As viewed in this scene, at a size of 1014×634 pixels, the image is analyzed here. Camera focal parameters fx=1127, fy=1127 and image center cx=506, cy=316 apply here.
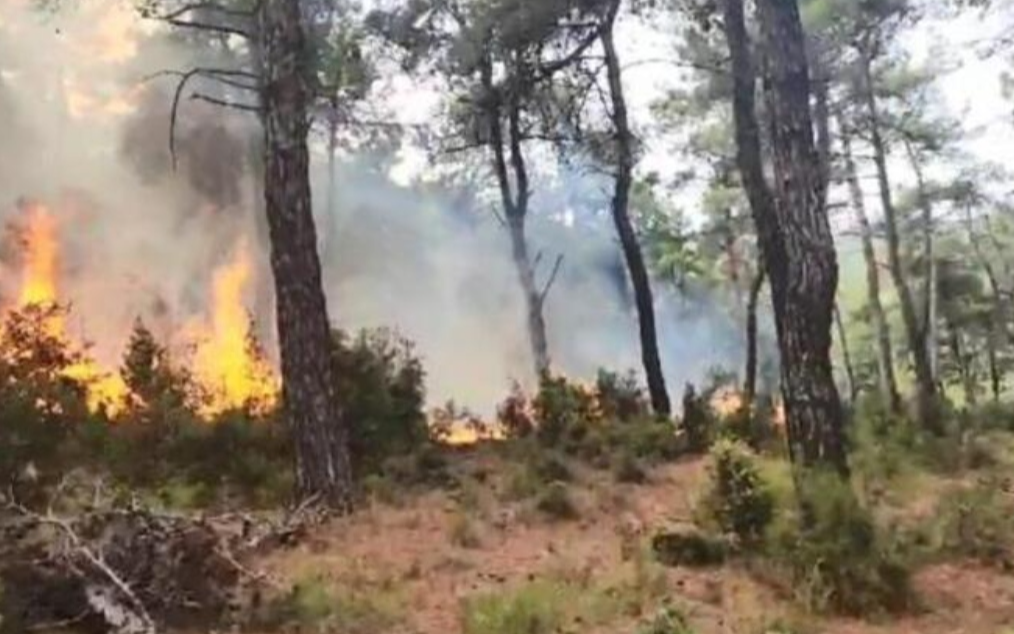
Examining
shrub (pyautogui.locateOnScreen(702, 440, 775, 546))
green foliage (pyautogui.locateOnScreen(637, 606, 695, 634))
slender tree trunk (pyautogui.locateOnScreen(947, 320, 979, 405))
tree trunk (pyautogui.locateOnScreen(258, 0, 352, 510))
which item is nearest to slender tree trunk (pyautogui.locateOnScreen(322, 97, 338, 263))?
tree trunk (pyautogui.locateOnScreen(258, 0, 352, 510))

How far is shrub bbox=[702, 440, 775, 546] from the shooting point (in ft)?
25.4

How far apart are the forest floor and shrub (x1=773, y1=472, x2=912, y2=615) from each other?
0.14 meters

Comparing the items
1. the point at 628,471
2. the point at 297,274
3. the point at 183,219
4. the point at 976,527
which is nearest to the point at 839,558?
the point at 976,527

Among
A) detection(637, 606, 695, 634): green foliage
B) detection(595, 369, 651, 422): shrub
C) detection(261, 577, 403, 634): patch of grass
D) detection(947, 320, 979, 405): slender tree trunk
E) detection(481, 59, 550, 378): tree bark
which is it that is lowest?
detection(637, 606, 695, 634): green foliage

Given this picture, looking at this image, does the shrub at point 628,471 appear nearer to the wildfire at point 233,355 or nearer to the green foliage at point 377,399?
the green foliage at point 377,399

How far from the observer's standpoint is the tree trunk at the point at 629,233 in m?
17.5

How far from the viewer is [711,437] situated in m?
13.8

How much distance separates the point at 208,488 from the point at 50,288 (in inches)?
803

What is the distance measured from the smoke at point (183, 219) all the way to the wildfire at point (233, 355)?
416 millimetres

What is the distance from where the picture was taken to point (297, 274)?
31.5ft

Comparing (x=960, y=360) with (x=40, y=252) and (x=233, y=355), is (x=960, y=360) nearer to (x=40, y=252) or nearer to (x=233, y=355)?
(x=233, y=355)

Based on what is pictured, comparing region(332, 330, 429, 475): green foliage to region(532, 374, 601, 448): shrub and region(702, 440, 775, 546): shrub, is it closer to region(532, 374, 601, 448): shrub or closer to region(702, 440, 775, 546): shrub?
region(532, 374, 601, 448): shrub

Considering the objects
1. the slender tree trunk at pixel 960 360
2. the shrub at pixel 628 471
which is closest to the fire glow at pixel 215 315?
the shrub at pixel 628 471

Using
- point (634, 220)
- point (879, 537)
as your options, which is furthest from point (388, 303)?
point (879, 537)
